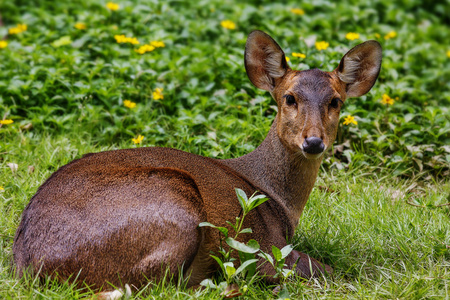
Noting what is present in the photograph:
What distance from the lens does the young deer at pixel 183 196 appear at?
3.46 meters

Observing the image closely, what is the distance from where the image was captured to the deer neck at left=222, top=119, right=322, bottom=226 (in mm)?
4277

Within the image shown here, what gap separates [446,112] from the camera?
632 cm

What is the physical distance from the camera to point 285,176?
170 inches

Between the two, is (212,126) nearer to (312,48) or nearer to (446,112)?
(312,48)

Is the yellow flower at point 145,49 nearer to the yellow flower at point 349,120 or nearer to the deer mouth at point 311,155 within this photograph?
the yellow flower at point 349,120

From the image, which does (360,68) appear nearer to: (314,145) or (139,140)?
(314,145)

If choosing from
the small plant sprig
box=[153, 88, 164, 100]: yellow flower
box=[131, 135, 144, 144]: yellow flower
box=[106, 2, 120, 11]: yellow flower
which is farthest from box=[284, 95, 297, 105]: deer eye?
box=[106, 2, 120, 11]: yellow flower

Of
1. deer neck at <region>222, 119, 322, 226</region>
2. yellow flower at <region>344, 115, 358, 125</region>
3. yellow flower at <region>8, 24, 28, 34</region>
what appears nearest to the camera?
deer neck at <region>222, 119, 322, 226</region>

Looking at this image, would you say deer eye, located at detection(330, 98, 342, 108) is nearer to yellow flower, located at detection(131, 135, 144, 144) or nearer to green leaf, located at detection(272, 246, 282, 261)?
green leaf, located at detection(272, 246, 282, 261)

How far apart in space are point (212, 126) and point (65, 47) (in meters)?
2.20

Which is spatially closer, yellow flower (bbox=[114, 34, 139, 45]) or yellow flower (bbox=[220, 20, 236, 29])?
yellow flower (bbox=[114, 34, 139, 45])

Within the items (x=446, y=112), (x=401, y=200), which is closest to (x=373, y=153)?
(x=401, y=200)

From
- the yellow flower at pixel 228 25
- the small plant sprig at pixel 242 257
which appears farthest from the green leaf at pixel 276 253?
the yellow flower at pixel 228 25

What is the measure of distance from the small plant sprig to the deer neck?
1.80 ft
